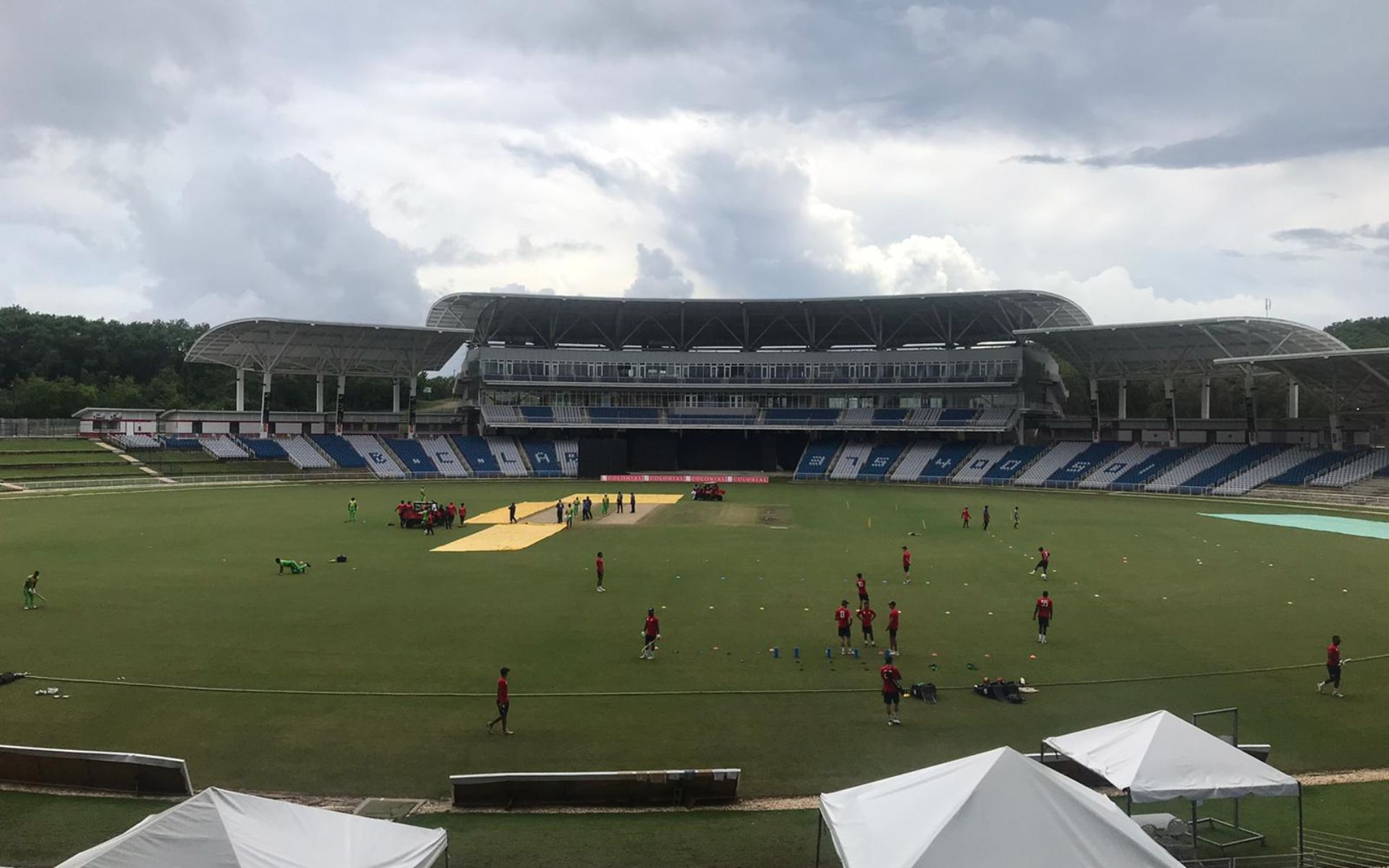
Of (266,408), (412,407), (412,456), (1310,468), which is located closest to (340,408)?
(266,408)

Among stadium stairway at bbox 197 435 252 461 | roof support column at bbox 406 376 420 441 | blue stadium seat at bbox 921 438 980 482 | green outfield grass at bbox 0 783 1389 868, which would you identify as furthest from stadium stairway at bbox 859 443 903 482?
green outfield grass at bbox 0 783 1389 868

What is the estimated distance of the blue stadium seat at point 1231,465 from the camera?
6200 cm

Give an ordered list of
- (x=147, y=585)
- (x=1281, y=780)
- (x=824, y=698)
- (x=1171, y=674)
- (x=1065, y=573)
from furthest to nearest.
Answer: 1. (x=1065, y=573)
2. (x=147, y=585)
3. (x=1171, y=674)
4. (x=824, y=698)
5. (x=1281, y=780)

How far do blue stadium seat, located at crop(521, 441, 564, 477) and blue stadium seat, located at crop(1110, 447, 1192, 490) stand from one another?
47785mm

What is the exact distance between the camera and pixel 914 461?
77875mm

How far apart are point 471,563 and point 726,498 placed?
30.0 metres

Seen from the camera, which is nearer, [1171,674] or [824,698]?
[824,698]

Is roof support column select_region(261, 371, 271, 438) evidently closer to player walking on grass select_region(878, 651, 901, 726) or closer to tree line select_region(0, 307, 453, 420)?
tree line select_region(0, 307, 453, 420)

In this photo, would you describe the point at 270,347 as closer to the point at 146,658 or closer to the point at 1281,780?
the point at 146,658

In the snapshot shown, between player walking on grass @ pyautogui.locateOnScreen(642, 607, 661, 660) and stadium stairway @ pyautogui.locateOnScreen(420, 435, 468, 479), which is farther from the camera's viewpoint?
stadium stairway @ pyautogui.locateOnScreen(420, 435, 468, 479)

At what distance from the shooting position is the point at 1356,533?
125 ft

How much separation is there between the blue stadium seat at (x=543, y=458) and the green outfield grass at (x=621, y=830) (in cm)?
6718

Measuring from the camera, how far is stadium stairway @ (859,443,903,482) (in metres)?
76.0

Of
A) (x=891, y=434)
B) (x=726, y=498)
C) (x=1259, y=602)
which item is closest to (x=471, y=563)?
(x=1259, y=602)
